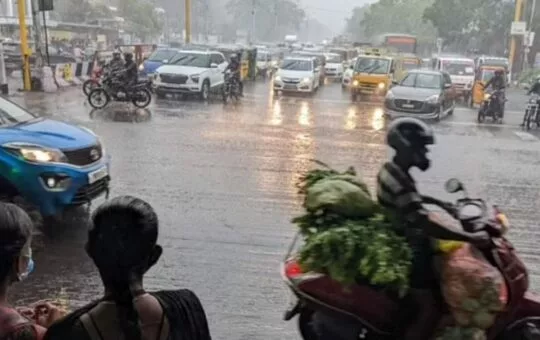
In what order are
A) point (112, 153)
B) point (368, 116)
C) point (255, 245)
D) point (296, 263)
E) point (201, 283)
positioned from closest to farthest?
1. point (296, 263)
2. point (201, 283)
3. point (255, 245)
4. point (112, 153)
5. point (368, 116)

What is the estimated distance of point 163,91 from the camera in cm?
2241

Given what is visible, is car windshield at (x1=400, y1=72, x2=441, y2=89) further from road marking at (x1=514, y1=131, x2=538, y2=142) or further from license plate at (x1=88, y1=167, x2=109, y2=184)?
license plate at (x1=88, y1=167, x2=109, y2=184)

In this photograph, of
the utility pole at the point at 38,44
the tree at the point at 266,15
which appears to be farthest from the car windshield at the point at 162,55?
the tree at the point at 266,15

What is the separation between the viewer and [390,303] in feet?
11.1

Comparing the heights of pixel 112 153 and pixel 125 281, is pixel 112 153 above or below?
below

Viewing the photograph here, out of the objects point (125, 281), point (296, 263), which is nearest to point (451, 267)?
point (296, 263)

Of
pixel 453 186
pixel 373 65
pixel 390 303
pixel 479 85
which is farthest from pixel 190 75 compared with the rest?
pixel 390 303

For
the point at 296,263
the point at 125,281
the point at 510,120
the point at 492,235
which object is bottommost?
the point at 510,120

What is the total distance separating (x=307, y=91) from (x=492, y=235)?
77.7ft

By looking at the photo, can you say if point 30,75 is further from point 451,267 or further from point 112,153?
point 451,267

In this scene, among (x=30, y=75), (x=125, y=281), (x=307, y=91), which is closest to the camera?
(x=125, y=281)

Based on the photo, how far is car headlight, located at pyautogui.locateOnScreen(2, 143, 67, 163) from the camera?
21.1ft

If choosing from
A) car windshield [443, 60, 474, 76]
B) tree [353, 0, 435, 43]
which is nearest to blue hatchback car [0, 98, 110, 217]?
car windshield [443, 60, 474, 76]

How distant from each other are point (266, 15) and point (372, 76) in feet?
352
